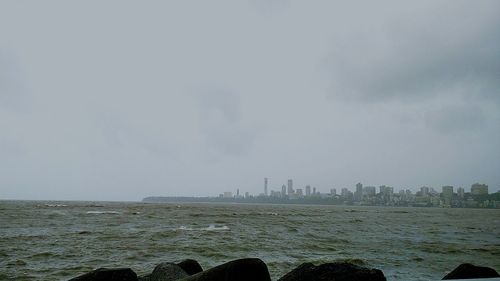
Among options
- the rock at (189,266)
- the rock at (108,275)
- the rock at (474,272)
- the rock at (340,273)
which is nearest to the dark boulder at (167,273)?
the rock at (189,266)

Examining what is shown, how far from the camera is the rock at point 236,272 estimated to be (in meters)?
6.28

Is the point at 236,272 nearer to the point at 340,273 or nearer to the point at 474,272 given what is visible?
the point at 340,273

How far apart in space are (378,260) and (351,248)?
17.1ft

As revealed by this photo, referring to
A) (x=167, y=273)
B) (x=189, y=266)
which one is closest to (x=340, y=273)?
(x=167, y=273)

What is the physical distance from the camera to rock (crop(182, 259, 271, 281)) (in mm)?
6277

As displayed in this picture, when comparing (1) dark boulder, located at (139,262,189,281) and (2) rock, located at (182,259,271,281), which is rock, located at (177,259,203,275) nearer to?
(1) dark boulder, located at (139,262,189,281)

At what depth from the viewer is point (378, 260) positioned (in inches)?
749

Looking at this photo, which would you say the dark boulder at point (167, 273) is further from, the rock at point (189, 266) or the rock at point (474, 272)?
the rock at point (474, 272)

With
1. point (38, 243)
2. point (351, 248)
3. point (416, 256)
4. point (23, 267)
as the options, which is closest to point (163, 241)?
point (38, 243)

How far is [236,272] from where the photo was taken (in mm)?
6301

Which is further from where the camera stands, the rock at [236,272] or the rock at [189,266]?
the rock at [189,266]

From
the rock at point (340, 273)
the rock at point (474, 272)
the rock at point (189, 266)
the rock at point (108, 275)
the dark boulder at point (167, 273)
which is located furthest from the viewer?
the rock at point (189, 266)

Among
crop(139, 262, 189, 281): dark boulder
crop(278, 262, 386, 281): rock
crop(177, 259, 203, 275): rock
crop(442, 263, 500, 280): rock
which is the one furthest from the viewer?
crop(177, 259, 203, 275): rock

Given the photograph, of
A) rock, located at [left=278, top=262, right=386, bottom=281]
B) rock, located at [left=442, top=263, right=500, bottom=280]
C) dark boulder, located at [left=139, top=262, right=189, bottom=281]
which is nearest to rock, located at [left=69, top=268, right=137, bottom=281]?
dark boulder, located at [left=139, top=262, right=189, bottom=281]
